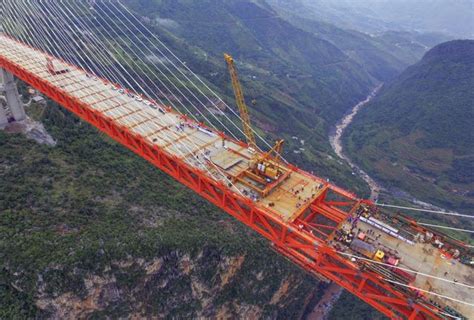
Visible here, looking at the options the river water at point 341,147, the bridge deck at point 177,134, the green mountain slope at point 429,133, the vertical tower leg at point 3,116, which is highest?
the bridge deck at point 177,134

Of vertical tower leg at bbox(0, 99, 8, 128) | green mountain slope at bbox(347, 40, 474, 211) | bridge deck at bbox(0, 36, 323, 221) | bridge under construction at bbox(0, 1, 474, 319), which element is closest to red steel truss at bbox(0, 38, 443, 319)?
bridge under construction at bbox(0, 1, 474, 319)

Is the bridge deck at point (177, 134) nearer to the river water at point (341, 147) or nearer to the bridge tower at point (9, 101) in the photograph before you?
the bridge tower at point (9, 101)

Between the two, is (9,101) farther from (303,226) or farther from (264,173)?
(303,226)

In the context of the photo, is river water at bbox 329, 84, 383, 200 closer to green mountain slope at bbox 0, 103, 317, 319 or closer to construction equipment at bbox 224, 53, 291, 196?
green mountain slope at bbox 0, 103, 317, 319

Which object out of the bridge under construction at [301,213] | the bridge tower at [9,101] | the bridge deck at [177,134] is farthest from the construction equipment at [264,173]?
the bridge tower at [9,101]

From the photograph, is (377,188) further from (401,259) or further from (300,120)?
(401,259)
